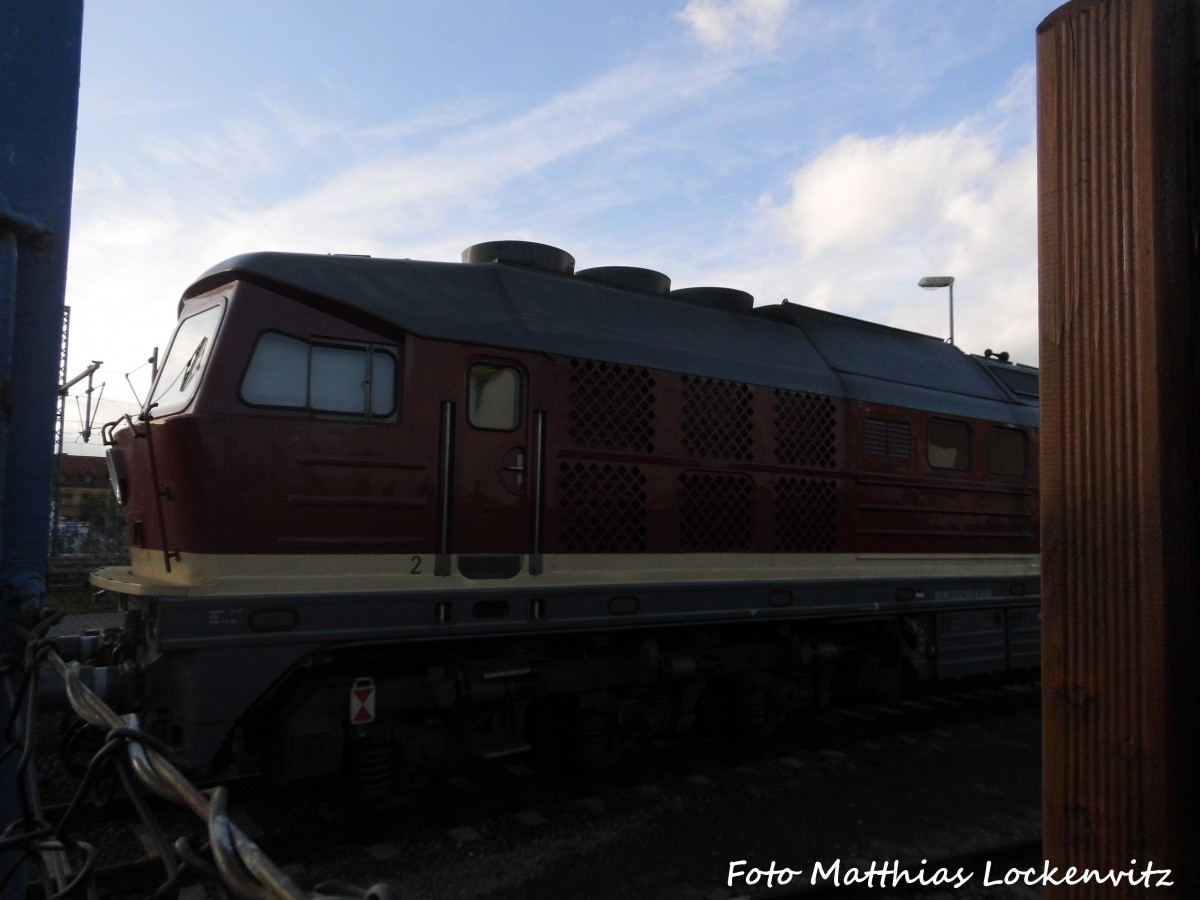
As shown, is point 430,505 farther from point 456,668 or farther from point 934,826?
point 934,826

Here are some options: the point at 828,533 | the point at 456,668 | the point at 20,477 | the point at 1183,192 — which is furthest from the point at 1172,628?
the point at 828,533

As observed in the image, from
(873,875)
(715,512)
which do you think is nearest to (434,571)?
(715,512)

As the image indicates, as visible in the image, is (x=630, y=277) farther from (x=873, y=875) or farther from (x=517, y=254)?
(x=873, y=875)

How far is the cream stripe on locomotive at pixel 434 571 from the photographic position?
4.59 m

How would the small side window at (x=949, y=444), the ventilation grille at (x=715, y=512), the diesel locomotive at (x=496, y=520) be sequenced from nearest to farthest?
1. the diesel locomotive at (x=496, y=520)
2. the ventilation grille at (x=715, y=512)
3. the small side window at (x=949, y=444)

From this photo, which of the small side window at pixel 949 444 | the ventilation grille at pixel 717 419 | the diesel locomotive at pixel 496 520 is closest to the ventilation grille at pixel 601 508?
the diesel locomotive at pixel 496 520

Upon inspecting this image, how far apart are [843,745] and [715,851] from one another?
8.79 ft

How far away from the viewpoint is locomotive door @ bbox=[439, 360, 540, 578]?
534 centimetres

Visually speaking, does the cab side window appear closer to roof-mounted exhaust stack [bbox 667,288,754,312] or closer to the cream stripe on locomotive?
the cream stripe on locomotive

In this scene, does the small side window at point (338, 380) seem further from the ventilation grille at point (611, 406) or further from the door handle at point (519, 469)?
the ventilation grille at point (611, 406)

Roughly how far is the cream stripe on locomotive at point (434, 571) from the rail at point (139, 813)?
238 centimetres

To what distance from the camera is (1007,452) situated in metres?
9.02

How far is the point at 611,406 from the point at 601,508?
2.39 ft

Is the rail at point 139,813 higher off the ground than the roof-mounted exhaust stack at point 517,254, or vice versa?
the roof-mounted exhaust stack at point 517,254
